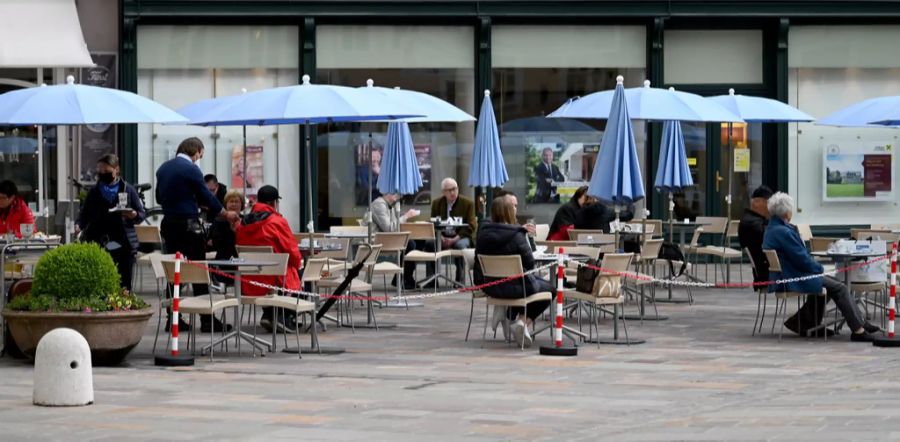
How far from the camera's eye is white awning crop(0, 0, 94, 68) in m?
24.7

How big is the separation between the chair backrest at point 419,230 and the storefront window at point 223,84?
15.9 feet

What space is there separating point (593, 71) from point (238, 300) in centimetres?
1287

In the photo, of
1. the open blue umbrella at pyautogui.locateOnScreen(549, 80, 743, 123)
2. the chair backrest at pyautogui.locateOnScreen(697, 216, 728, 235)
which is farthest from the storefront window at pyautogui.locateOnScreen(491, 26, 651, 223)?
the open blue umbrella at pyautogui.locateOnScreen(549, 80, 743, 123)

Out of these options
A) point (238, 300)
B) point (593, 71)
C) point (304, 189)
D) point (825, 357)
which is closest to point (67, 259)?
point (238, 300)

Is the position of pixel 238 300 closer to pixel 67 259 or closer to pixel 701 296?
pixel 67 259

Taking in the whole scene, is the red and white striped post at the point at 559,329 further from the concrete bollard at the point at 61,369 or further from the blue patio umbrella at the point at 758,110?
the blue patio umbrella at the point at 758,110

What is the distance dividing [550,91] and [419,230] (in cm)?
566

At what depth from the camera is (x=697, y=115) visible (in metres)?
20.2

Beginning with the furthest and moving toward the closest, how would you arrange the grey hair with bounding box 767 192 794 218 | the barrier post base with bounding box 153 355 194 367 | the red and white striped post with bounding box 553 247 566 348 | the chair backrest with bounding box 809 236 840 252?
the chair backrest with bounding box 809 236 840 252 < the grey hair with bounding box 767 192 794 218 < the red and white striped post with bounding box 553 247 566 348 < the barrier post base with bounding box 153 355 194 367

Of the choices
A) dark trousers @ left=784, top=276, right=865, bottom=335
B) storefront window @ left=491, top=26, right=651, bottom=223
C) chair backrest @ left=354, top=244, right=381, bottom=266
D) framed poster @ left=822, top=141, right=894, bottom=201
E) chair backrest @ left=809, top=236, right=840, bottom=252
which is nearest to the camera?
dark trousers @ left=784, top=276, right=865, bottom=335

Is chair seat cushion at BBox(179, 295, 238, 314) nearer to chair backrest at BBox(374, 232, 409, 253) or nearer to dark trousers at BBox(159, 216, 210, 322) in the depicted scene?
dark trousers at BBox(159, 216, 210, 322)

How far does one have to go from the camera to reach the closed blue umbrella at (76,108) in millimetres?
16516

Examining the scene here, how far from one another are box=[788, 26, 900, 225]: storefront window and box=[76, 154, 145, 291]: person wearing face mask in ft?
44.9

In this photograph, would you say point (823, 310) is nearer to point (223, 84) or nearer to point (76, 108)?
point (76, 108)
